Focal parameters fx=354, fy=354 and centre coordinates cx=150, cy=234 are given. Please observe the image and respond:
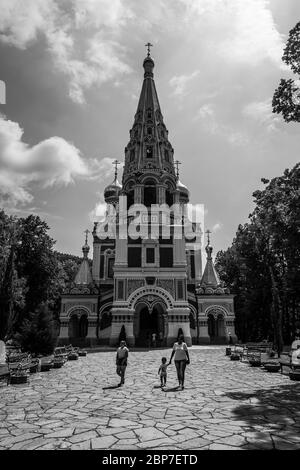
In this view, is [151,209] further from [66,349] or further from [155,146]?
[66,349]

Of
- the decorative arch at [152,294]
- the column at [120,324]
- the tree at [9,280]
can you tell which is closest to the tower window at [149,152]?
the decorative arch at [152,294]

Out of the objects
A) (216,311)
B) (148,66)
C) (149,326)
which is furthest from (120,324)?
(148,66)

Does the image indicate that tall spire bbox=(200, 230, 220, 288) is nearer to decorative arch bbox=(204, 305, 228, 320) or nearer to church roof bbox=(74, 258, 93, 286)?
decorative arch bbox=(204, 305, 228, 320)

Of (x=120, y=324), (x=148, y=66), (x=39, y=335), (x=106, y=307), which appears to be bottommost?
(x=39, y=335)

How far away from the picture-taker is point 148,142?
36125 millimetres

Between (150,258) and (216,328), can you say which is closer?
(150,258)

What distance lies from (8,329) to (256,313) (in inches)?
918

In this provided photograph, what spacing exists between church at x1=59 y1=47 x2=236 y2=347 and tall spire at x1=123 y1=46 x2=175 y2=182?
10cm

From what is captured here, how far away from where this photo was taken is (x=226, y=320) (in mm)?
34531

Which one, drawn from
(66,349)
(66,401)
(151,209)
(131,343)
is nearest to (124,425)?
(66,401)

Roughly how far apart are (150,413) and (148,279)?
2279 centimetres

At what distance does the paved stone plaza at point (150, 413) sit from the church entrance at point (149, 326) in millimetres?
17377

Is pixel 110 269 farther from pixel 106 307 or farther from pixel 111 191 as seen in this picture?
pixel 111 191

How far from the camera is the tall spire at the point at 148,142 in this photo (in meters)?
35.4
